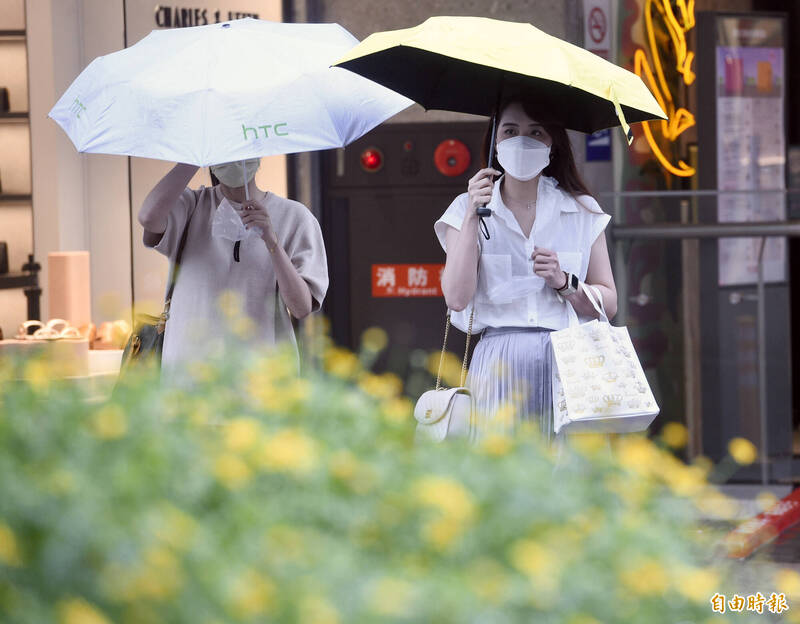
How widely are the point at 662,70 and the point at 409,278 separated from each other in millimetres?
1686

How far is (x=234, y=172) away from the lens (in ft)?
11.7

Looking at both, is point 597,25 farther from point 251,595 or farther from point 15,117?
point 251,595

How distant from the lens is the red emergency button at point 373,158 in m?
6.48

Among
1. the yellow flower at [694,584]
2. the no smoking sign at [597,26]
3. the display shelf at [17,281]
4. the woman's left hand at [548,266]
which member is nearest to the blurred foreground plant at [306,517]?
the yellow flower at [694,584]

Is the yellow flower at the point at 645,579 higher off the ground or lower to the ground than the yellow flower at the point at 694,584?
higher

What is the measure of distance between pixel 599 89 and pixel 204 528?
2.25m

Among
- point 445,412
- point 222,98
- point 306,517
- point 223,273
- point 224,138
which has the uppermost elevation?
point 222,98

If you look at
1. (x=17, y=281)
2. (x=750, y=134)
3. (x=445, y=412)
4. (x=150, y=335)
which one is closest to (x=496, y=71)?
(x=445, y=412)

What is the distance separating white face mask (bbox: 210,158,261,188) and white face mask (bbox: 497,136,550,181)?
0.72m

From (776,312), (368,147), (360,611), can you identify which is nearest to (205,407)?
(360,611)

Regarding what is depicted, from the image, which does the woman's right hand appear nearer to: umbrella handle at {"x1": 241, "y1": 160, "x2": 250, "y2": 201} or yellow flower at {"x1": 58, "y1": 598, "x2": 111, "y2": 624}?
umbrella handle at {"x1": 241, "y1": 160, "x2": 250, "y2": 201}


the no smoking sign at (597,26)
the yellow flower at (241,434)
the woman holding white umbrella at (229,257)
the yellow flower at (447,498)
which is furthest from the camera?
the no smoking sign at (597,26)

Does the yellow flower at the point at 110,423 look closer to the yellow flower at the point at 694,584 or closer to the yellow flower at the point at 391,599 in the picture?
the yellow flower at the point at 391,599

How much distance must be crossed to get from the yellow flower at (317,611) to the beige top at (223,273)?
2304mm
